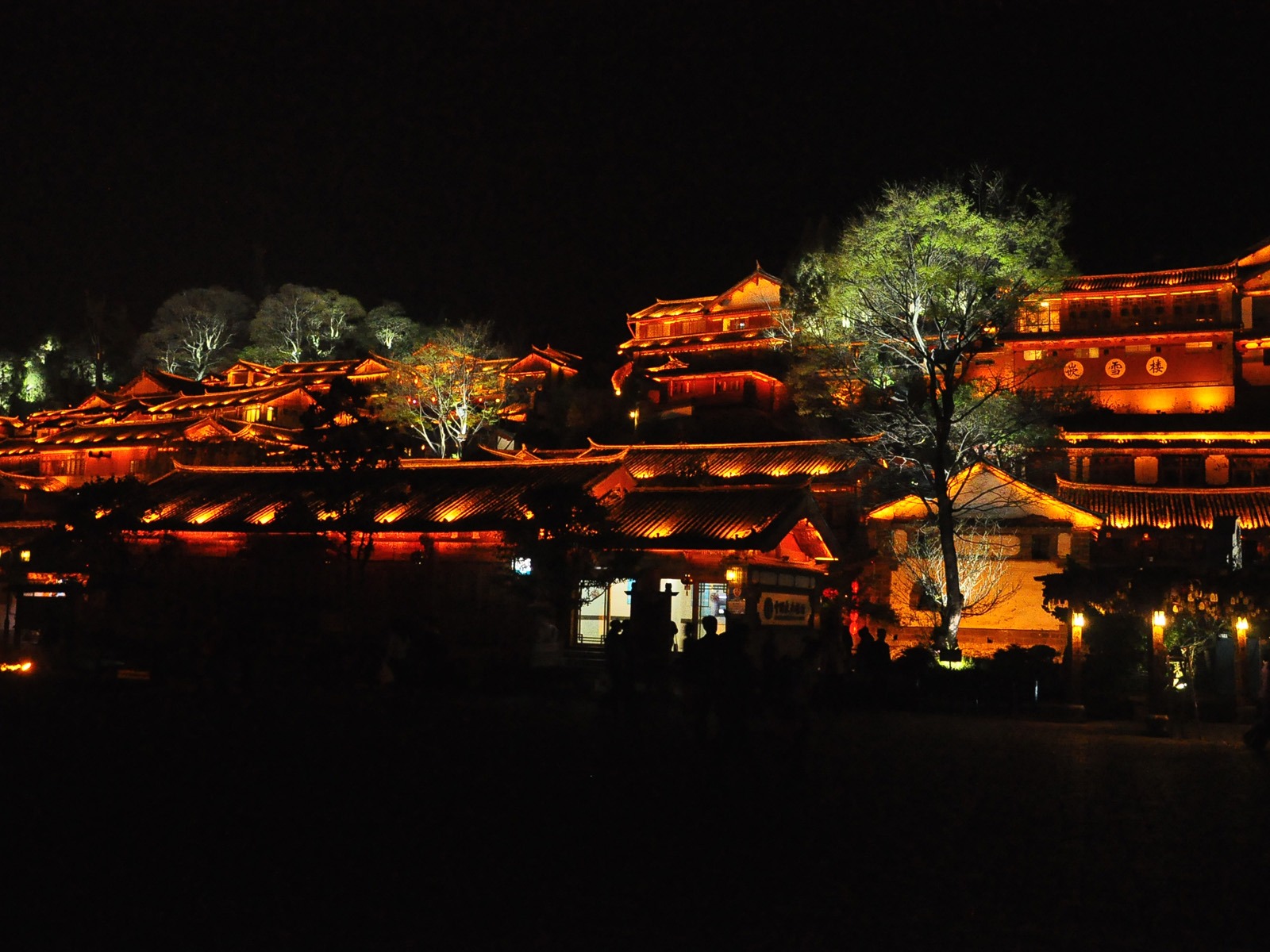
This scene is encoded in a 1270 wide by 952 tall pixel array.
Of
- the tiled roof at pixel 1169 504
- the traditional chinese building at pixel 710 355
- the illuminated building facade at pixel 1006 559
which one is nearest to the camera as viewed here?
the illuminated building facade at pixel 1006 559

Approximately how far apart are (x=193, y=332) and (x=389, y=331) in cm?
1547

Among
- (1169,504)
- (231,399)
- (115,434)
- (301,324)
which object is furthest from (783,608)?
(301,324)

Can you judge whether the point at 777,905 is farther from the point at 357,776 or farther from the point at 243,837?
the point at 357,776

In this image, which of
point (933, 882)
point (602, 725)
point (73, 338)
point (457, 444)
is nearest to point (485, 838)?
point (933, 882)

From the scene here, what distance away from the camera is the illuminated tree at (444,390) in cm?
4750

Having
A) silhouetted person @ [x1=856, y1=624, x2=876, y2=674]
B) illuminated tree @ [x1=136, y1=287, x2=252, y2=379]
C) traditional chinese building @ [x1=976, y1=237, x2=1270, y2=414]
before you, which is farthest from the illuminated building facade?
illuminated tree @ [x1=136, y1=287, x2=252, y2=379]

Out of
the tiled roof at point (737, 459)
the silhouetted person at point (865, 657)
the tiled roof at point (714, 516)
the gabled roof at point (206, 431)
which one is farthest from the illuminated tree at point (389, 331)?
the silhouetted person at point (865, 657)

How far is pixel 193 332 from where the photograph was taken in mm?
72375

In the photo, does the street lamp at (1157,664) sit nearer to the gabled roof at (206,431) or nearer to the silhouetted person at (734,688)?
the silhouetted person at (734,688)

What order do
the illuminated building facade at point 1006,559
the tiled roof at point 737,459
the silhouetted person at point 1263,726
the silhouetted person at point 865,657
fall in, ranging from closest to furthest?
1. the silhouetted person at point 1263,726
2. the silhouetted person at point 865,657
3. the illuminated building facade at point 1006,559
4. the tiled roof at point 737,459

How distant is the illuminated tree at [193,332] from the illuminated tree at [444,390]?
26.6m

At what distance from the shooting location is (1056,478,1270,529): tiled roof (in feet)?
120

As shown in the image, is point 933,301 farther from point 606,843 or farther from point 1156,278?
point 1156,278

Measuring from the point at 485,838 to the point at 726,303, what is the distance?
54401 millimetres
